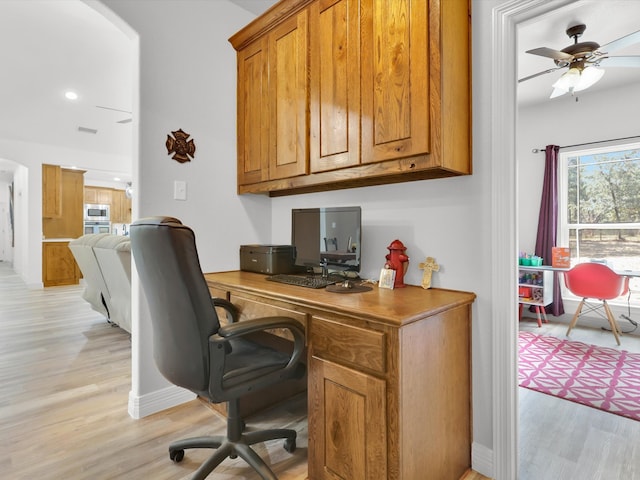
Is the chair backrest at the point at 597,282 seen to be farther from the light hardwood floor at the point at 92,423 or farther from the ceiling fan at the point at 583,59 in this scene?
the light hardwood floor at the point at 92,423

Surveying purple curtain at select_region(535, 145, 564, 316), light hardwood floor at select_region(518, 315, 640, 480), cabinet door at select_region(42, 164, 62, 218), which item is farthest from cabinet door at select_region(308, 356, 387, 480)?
cabinet door at select_region(42, 164, 62, 218)

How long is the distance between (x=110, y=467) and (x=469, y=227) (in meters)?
2.04

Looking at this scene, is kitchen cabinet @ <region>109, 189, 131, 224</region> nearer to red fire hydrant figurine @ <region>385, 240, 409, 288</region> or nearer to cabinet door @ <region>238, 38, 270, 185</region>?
cabinet door @ <region>238, 38, 270, 185</region>

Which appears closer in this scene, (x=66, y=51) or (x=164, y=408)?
(x=164, y=408)

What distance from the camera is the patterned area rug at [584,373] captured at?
2.30m

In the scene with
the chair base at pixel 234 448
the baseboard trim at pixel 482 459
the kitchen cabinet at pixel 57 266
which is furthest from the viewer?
the kitchen cabinet at pixel 57 266

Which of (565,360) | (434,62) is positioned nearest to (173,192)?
(434,62)

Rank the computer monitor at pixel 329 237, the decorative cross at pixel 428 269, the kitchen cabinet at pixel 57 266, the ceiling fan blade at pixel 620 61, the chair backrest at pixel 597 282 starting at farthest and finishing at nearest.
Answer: the kitchen cabinet at pixel 57 266 → the chair backrest at pixel 597 282 → the ceiling fan blade at pixel 620 61 → the computer monitor at pixel 329 237 → the decorative cross at pixel 428 269

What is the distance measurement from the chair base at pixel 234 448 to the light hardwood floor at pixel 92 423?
7 cm

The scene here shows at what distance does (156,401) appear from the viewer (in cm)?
213

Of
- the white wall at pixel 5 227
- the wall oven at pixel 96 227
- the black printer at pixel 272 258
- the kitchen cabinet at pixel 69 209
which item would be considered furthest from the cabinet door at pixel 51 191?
the black printer at pixel 272 258

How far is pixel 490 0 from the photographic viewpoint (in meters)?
1.55

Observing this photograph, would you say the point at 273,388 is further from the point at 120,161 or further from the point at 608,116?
the point at 120,161

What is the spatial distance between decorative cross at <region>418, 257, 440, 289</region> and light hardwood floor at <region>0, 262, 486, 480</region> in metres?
0.88
